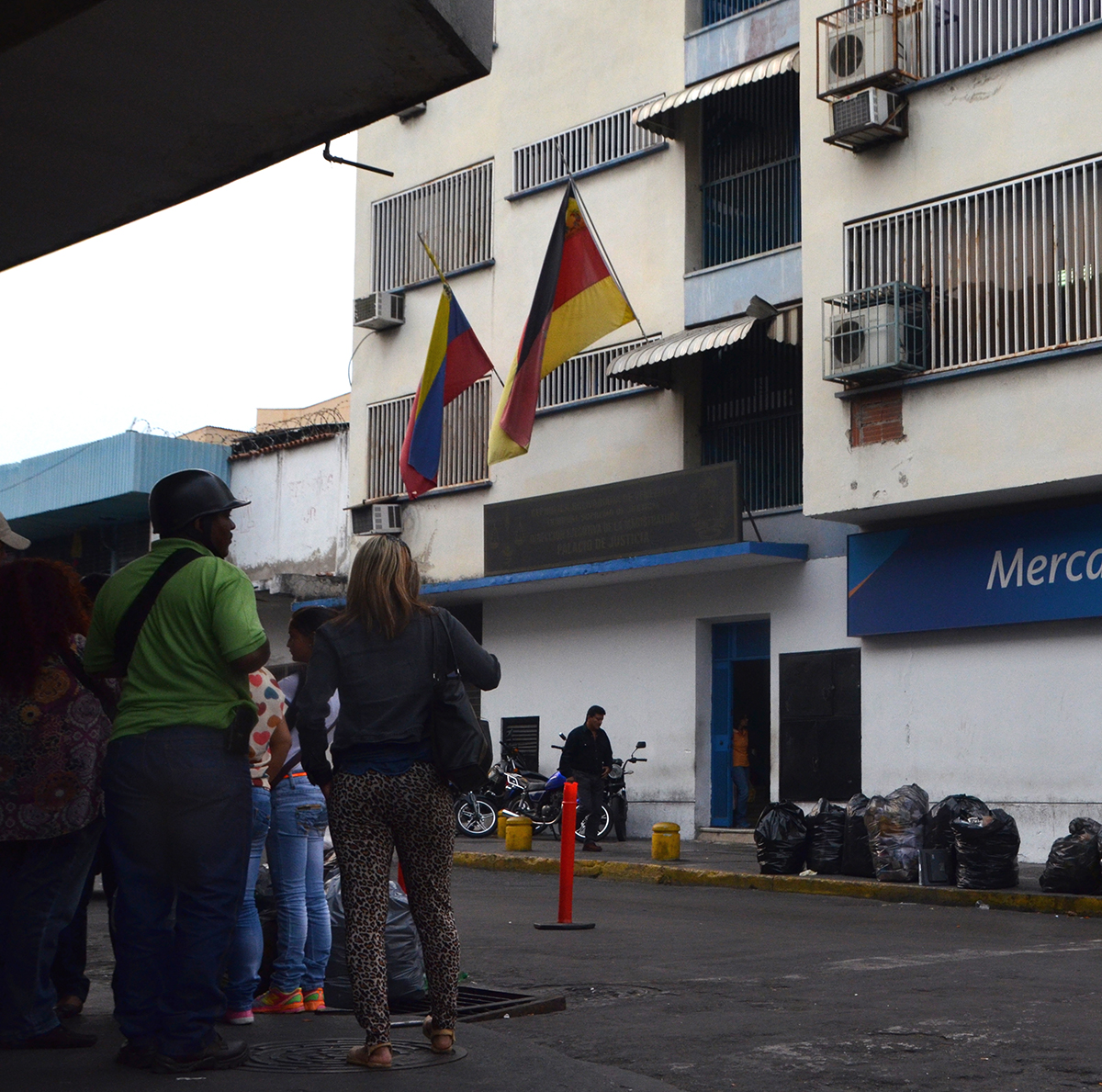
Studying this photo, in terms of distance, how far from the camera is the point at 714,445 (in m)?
20.8

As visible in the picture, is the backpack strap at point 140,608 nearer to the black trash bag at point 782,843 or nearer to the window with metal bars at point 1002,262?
the black trash bag at point 782,843

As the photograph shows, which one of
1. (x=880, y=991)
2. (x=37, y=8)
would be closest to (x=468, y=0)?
(x=37, y=8)

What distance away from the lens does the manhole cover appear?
509 centimetres

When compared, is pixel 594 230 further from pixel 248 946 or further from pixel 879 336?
pixel 248 946

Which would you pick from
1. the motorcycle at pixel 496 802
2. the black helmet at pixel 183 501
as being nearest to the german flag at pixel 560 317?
the motorcycle at pixel 496 802

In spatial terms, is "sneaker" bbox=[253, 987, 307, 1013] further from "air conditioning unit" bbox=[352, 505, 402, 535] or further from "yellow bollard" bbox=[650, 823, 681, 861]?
"air conditioning unit" bbox=[352, 505, 402, 535]

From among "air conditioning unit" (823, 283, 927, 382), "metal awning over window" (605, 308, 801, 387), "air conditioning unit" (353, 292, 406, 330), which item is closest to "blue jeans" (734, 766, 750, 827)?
"metal awning over window" (605, 308, 801, 387)

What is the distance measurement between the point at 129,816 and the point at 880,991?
3.98 meters

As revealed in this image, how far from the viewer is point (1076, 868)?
12.9 metres

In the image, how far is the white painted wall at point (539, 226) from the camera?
21.1m

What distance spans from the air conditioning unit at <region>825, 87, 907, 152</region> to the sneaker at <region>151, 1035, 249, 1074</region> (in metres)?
14.2

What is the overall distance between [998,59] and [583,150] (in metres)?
7.52

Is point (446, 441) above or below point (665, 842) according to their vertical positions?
above

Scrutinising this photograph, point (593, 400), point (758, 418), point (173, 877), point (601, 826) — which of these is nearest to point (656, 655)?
point (601, 826)
